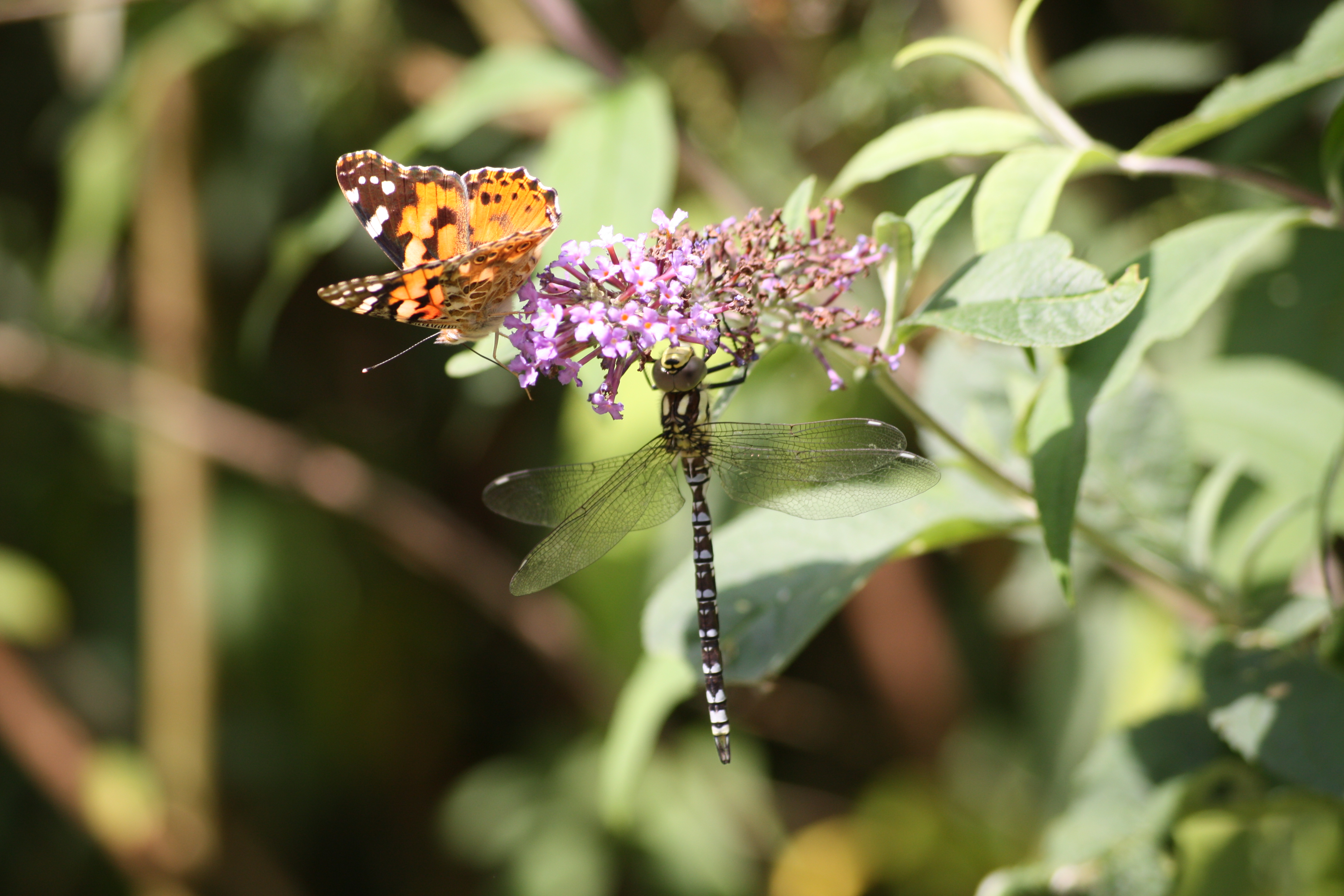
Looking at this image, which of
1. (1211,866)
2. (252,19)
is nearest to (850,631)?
(1211,866)

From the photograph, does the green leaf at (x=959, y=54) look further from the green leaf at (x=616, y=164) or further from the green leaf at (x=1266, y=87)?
the green leaf at (x=616, y=164)

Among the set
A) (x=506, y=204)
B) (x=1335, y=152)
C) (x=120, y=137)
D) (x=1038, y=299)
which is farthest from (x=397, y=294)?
(x=120, y=137)

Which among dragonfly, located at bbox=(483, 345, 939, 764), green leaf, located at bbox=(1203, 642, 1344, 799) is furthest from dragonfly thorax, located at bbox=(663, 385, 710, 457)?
green leaf, located at bbox=(1203, 642, 1344, 799)

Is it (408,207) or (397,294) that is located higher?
(408,207)

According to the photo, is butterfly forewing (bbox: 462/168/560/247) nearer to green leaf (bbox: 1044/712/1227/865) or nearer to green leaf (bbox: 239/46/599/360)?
green leaf (bbox: 239/46/599/360)

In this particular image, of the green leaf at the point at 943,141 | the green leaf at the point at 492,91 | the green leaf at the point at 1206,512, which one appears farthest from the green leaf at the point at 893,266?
the green leaf at the point at 492,91

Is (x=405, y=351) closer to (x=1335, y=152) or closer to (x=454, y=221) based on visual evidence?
(x=454, y=221)

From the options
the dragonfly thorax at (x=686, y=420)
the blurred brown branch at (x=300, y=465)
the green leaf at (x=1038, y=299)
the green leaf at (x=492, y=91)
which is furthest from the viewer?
the blurred brown branch at (x=300, y=465)
